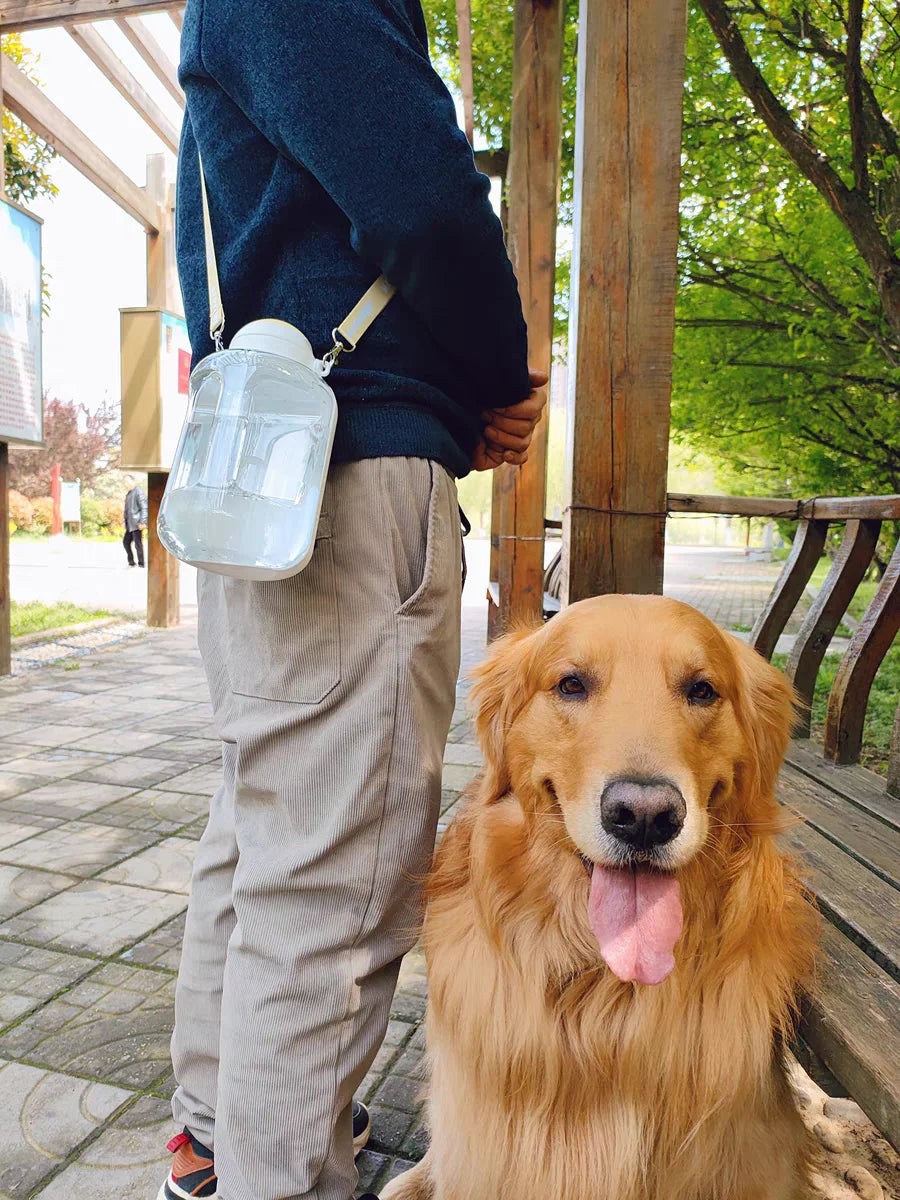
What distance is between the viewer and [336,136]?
4.41ft

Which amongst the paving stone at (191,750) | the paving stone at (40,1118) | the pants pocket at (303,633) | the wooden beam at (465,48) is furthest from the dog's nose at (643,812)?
the wooden beam at (465,48)

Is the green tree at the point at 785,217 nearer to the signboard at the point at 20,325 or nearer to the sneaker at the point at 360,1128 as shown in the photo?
the signboard at the point at 20,325

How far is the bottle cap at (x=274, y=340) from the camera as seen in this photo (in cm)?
141

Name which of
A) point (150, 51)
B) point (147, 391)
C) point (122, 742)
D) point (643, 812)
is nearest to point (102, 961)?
point (643, 812)

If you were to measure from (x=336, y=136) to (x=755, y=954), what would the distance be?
1.53 meters

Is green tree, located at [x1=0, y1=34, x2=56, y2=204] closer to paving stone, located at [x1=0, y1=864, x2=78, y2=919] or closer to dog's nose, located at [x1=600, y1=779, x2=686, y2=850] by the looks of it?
paving stone, located at [x1=0, y1=864, x2=78, y2=919]

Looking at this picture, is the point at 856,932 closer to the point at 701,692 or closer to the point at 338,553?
the point at 701,692

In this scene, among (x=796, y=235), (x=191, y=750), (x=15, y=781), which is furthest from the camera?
(x=796, y=235)

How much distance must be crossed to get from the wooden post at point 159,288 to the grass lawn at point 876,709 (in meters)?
5.86

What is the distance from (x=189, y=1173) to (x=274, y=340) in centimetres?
153

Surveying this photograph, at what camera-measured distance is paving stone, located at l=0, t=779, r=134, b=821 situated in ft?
12.5

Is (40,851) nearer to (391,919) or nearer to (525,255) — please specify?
(391,919)

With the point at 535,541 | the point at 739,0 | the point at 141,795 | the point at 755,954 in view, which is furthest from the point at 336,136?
the point at 739,0

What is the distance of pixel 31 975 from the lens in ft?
8.26
